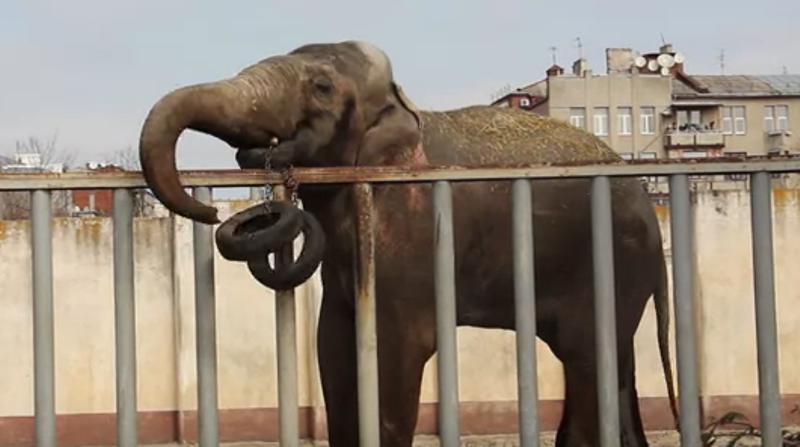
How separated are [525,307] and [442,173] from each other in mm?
357

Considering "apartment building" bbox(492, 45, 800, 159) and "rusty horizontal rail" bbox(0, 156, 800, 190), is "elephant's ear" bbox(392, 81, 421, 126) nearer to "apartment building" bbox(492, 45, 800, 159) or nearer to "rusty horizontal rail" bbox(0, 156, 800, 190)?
"rusty horizontal rail" bbox(0, 156, 800, 190)

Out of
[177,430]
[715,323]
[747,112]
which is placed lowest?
[177,430]

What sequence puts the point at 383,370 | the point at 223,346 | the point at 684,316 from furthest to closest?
the point at 223,346 < the point at 383,370 < the point at 684,316

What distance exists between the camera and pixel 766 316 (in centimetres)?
255

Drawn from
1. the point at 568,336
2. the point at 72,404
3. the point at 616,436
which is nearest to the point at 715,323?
the point at 72,404

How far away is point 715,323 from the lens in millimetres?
11273

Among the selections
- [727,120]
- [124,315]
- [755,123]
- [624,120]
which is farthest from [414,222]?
[755,123]

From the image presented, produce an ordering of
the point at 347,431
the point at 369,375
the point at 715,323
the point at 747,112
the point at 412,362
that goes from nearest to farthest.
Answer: the point at 369,375
the point at 412,362
the point at 347,431
the point at 715,323
the point at 747,112

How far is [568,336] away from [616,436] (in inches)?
41.1

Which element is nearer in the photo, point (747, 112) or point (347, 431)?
point (347, 431)

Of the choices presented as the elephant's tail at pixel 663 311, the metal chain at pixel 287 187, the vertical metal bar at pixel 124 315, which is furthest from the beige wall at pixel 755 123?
the vertical metal bar at pixel 124 315

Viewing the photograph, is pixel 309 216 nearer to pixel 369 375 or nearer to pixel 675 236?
pixel 369 375

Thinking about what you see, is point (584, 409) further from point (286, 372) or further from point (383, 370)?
point (286, 372)

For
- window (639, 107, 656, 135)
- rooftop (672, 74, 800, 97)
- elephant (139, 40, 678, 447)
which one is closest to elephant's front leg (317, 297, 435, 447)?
elephant (139, 40, 678, 447)
